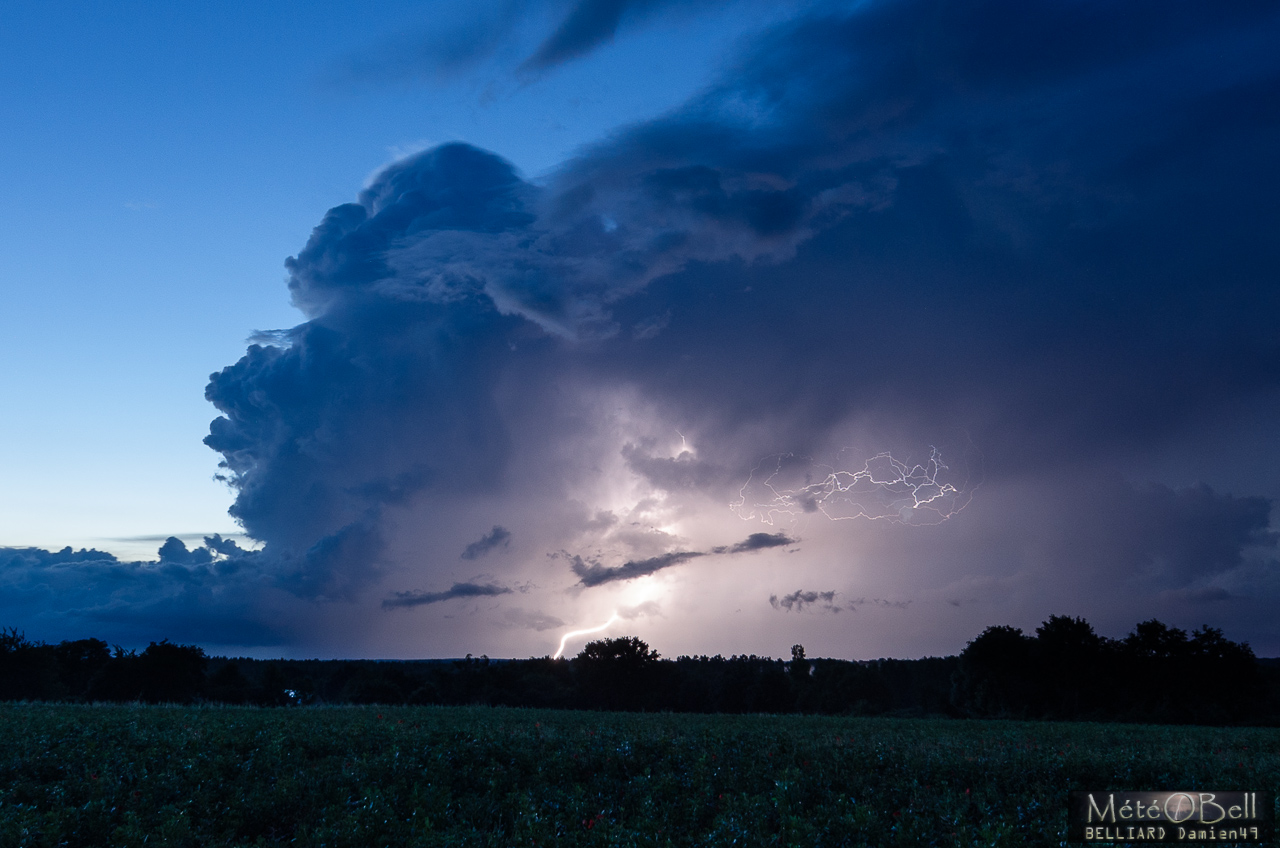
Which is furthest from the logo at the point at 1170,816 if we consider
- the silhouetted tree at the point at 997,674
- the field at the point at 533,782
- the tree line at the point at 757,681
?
the silhouetted tree at the point at 997,674

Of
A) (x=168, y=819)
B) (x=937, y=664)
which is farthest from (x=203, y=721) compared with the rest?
(x=937, y=664)

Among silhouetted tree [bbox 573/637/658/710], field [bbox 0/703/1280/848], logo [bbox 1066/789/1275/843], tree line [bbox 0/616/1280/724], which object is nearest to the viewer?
logo [bbox 1066/789/1275/843]

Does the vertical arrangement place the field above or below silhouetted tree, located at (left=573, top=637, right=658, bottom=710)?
above

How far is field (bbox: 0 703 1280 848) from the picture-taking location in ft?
62.0

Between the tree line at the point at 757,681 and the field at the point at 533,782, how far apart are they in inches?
Answer: 1680

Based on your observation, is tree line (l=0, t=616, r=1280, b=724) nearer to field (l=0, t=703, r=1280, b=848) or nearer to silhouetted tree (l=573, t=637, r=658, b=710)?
silhouetted tree (l=573, t=637, r=658, b=710)

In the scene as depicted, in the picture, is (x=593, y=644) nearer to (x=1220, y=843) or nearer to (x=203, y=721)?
(x=203, y=721)

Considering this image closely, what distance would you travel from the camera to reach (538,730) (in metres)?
29.1

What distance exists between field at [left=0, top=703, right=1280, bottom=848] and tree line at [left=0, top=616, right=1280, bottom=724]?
140 feet

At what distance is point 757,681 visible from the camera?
344 feet

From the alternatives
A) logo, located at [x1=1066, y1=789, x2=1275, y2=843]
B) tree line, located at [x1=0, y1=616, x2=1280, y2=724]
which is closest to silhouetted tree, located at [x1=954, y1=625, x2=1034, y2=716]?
tree line, located at [x1=0, y1=616, x2=1280, y2=724]

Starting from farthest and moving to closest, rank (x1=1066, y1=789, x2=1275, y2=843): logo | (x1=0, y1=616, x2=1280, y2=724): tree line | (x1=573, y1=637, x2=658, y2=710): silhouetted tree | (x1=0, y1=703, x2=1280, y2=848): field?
(x1=573, y1=637, x2=658, y2=710): silhouetted tree, (x1=0, y1=616, x2=1280, y2=724): tree line, (x1=0, y1=703, x2=1280, y2=848): field, (x1=1066, y1=789, x2=1275, y2=843): logo

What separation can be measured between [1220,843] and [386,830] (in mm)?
20787

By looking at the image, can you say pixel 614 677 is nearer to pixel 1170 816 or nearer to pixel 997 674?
pixel 997 674
